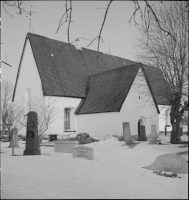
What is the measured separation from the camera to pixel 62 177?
6.65 metres

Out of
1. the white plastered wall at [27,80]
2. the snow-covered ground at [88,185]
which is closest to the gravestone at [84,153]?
the snow-covered ground at [88,185]

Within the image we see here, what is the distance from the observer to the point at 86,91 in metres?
24.7

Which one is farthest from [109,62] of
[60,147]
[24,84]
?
[60,147]

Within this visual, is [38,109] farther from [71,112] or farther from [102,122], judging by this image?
[102,122]

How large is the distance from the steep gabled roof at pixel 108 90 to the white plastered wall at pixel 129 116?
1.36 ft

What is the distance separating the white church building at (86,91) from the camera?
20.8 meters

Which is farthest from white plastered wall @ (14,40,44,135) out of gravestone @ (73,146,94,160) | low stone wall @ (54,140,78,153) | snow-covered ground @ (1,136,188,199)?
snow-covered ground @ (1,136,188,199)

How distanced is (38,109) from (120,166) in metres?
14.3

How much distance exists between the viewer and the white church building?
20766 mm

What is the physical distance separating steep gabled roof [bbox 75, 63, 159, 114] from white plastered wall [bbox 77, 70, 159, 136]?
413 mm

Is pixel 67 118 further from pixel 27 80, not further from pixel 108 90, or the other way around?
pixel 27 80

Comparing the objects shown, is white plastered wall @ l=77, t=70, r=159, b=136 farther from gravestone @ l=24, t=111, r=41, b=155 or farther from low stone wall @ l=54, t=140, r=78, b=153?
gravestone @ l=24, t=111, r=41, b=155

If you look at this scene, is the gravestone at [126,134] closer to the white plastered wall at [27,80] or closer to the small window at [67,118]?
the small window at [67,118]

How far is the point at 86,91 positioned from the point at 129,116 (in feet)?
18.8
